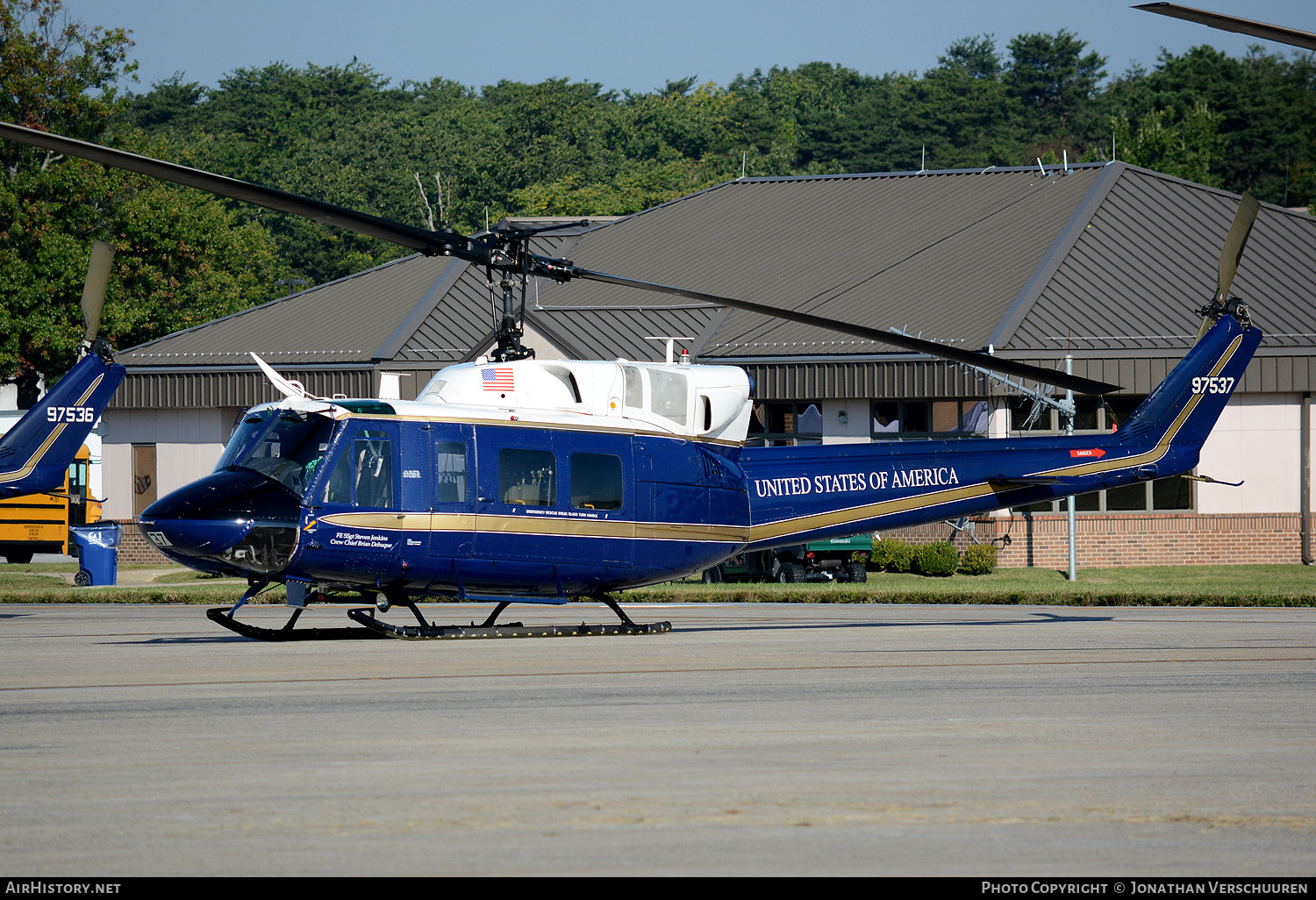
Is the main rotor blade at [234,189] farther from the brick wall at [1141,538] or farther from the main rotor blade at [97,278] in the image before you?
the brick wall at [1141,538]

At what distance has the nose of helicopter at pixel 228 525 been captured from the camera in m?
14.6

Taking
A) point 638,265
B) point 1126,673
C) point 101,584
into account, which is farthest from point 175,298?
point 1126,673

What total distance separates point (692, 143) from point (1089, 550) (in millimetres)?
85211

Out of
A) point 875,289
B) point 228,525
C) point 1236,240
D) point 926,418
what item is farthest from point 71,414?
point 875,289

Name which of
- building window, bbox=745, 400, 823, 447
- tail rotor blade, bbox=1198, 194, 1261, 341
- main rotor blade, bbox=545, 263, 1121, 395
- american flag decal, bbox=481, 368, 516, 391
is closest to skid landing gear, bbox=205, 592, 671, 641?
american flag decal, bbox=481, 368, 516, 391

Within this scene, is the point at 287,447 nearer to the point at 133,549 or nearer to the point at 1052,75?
the point at 133,549

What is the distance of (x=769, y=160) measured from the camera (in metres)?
113

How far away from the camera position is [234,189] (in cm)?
1260

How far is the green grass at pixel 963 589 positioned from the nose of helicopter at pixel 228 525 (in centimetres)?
885

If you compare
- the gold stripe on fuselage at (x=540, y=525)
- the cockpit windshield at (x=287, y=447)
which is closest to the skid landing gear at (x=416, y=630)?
the gold stripe on fuselage at (x=540, y=525)

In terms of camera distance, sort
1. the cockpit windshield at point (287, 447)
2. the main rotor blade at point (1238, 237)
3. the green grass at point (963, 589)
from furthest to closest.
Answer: the green grass at point (963, 589) < the main rotor blade at point (1238, 237) < the cockpit windshield at point (287, 447)

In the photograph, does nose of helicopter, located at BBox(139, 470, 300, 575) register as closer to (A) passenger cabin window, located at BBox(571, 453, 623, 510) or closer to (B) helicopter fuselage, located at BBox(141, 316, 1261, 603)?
(B) helicopter fuselage, located at BBox(141, 316, 1261, 603)

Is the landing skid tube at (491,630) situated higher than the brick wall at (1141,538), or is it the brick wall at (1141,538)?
the landing skid tube at (491,630)

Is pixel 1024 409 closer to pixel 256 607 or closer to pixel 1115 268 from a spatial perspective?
pixel 1115 268
